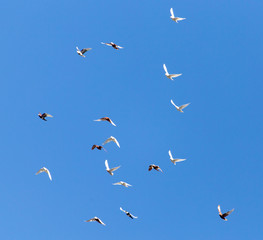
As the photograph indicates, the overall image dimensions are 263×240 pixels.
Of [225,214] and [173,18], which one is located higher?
[173,18]

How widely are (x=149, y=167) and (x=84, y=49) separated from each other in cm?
2159

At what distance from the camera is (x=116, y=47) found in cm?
6850

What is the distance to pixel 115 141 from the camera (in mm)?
65812

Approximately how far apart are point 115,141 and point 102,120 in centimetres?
371

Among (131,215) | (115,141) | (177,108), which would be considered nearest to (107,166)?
(115,141)

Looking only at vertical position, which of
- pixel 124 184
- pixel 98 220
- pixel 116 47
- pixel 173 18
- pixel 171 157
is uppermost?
pixel 173 18

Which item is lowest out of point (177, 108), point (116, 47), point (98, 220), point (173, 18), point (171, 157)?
point (98, 220)

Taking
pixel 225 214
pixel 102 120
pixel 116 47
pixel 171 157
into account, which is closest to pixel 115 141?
pixel 102 120

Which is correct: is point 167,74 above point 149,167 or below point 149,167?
above

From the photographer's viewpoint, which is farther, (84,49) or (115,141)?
(84,49)

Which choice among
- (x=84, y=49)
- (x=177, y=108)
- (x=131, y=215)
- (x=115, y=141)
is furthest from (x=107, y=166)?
(x=84, y=49)

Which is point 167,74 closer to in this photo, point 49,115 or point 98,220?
point 49,115

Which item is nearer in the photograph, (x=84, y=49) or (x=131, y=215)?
(x=131, y=215)

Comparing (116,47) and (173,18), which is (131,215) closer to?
(116,47)
